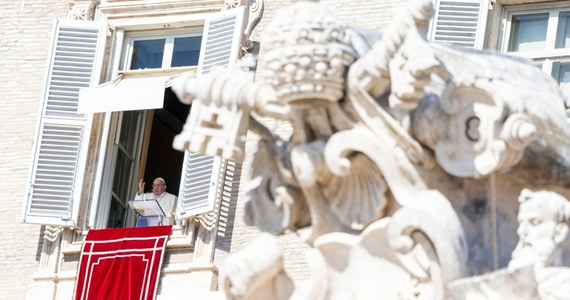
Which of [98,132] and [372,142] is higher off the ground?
[98,132]

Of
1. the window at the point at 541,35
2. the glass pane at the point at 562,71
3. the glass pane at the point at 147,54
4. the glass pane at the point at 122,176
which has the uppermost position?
the window at the point at 541,35

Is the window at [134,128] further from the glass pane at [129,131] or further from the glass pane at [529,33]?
the glass pane at [529,33]

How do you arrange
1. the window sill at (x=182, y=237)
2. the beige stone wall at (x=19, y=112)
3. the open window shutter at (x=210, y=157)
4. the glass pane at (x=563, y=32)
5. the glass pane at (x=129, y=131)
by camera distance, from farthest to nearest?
the glass pane at (x=129, y=131) → the beige stone wall at (x=19, y=112) → the window sill at (x=182, y=237) → the open window shutter at (x=210, y=157) → the glass pane at (x=563, y=32)

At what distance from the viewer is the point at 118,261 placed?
30812 millimetres

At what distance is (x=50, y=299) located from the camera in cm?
3073

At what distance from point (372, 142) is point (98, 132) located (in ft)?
53.9

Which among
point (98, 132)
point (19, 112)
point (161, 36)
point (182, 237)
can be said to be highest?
point (161, 36)

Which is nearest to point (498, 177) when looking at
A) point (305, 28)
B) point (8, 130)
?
point (305, 28)

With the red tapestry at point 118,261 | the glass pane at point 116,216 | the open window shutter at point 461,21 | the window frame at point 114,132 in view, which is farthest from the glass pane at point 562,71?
the glass pane at point 116,216

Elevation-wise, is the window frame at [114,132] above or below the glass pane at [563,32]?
below

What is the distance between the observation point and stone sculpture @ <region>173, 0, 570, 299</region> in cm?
1463

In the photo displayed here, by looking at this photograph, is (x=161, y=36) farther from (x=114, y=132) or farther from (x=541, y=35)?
(x=541, y=35)

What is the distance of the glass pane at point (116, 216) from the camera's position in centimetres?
3134

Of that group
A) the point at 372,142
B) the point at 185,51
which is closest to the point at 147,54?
the point at 185,51
